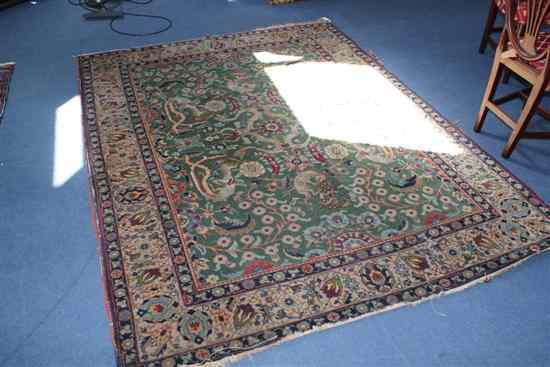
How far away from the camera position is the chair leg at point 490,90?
226 cm

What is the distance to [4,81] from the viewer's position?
9.50 ft

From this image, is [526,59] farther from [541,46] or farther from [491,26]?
[491,26]

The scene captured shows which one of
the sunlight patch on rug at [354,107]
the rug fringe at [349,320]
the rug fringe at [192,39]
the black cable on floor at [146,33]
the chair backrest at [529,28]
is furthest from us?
the black cable on floor at [146,33]

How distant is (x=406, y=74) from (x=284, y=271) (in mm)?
1754

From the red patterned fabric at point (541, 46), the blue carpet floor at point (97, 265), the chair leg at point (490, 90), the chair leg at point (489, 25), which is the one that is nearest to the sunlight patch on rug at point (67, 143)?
the blue carpet floor at point (97, 265)

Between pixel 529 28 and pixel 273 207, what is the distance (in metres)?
1.35

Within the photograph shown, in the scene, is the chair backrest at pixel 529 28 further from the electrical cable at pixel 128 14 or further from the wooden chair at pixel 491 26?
the electrical cable at pixel 128 14

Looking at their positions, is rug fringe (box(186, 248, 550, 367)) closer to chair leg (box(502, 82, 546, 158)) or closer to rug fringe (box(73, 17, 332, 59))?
chair leg (box(502, 82, 546, 158))

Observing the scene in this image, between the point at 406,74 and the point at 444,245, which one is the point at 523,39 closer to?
the point at 406,74

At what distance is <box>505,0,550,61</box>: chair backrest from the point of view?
6.21 feet

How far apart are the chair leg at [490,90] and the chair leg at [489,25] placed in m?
0.79

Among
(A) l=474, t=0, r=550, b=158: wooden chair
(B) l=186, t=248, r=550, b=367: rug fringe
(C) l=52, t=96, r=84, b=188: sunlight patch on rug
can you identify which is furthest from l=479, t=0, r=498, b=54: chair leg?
(C) l=52, t=96, r=84, b=188: sunlight patch on rug

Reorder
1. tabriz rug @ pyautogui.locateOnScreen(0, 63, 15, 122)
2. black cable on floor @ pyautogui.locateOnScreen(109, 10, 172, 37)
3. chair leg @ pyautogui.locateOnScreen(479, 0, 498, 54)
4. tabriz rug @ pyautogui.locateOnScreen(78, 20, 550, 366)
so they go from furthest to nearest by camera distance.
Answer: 1. black cable on floor @ pyautogui.locateOnScreen(109, 10, 172, 37)
2. chair leg @ pyautogui.locateOnScreen(479, 0, 498, 54)
3. tabriz rug @ pyautogui.locateOnScreen(0, 63, 15, 122)
4. tabriz rug @ pyautogui.locateOnScreen(78, 20, 550, 366)

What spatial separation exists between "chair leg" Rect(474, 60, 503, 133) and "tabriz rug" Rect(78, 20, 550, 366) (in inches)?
5.3
